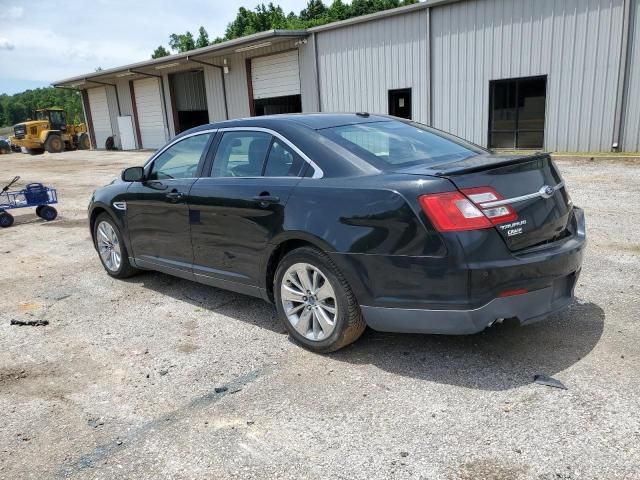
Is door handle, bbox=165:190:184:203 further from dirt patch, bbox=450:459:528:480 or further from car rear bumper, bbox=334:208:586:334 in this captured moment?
dirt patch, bbox=450:459:528:480

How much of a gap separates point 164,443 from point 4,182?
67.8 feet

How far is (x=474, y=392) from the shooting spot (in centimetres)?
325

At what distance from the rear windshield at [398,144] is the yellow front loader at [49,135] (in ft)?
118

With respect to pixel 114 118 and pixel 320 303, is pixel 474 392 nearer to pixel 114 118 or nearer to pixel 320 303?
pixel 320 303

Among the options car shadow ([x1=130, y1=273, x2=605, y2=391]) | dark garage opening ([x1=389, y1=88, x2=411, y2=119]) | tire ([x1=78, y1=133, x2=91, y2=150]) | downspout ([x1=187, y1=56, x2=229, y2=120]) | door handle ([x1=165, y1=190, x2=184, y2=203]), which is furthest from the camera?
tire ([x1=78, y1=133, x2=91, y2=150])

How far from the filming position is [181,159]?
5.05m

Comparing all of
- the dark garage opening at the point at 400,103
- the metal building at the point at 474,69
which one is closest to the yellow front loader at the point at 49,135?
the metal building at the point at 474,69

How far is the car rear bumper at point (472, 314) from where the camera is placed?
323 centimetres

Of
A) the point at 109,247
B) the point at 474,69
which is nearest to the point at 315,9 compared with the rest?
the point at 474,69

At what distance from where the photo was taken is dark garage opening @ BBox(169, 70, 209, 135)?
2933cm

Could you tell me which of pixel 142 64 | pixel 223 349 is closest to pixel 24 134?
pixel 142 64

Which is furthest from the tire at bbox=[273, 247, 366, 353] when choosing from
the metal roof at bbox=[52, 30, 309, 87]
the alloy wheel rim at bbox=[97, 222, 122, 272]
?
the metal roof at bbox=[52, 30, 309, 87]

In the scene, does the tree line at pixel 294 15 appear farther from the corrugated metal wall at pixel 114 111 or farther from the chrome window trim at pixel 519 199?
the chrome window trim at pixel 519 199

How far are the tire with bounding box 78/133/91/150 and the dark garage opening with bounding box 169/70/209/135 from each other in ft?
35.8
